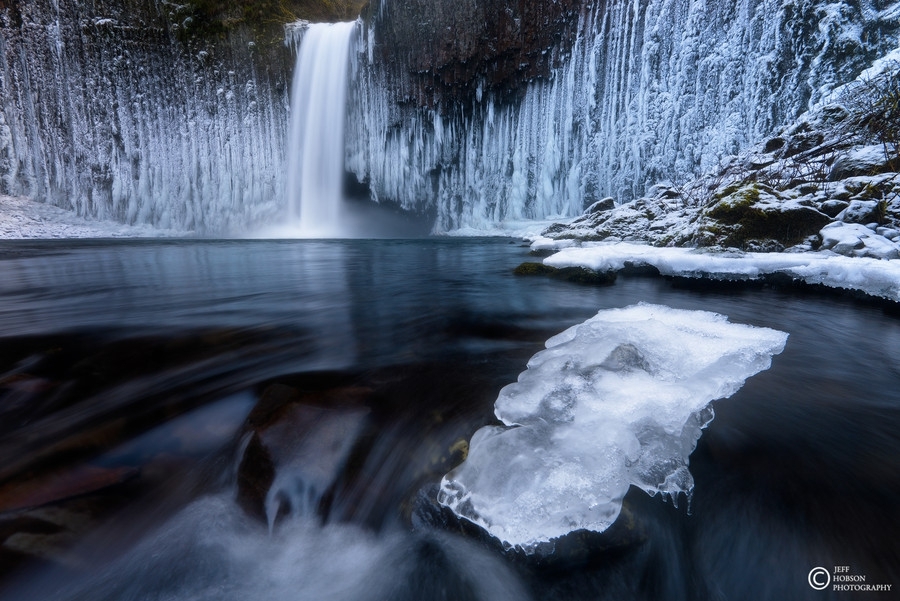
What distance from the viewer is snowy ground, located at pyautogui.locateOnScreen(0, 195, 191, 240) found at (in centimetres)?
2245

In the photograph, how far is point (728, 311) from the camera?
3754 millimetres

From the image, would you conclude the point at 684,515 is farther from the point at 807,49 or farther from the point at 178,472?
the point at 807,49

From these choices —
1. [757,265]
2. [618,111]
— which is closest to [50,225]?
[618,111]

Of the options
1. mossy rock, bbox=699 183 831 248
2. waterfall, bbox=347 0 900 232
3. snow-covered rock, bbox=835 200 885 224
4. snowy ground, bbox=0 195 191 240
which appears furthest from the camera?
snowy ground, bbox=0 195 191 240

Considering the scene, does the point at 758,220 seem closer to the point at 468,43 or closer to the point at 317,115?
the point at 468,43

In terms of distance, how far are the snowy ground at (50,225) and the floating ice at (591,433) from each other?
1197 inches

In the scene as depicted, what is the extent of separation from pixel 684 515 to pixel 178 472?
1843 mm

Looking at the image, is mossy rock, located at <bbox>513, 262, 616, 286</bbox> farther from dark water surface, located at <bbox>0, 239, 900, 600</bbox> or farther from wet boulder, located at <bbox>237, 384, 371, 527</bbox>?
wet boulder, located at <bbox>237, 384, 371, 527</bbox>

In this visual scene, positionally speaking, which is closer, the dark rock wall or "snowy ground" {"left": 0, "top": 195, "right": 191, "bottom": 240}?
the dark rock wall

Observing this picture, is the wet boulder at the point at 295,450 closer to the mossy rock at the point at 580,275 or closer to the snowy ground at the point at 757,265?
the mossy rock at the point at 580,275

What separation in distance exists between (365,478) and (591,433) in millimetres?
860

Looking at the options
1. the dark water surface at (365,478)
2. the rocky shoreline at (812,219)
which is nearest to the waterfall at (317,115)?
the rocky shoreline at (812,219)

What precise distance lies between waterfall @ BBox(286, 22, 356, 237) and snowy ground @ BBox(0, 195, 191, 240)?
8.86 m

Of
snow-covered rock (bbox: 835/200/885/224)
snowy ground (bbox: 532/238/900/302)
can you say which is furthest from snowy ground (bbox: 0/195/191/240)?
snow-covered rock (bbox: 835/200/885/224)
